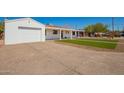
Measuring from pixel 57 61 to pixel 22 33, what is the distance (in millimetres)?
2884

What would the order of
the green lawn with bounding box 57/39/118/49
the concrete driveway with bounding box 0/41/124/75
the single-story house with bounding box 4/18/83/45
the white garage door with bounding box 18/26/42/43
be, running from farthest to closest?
1. the white garage door with bounding box 18/26/42/43
2. the green lawn with bounding box 57/39/118/49
3. the single-story house with bounding box 4/18/83/45
4. the concrete driveway with bounding box 0/41/124/75

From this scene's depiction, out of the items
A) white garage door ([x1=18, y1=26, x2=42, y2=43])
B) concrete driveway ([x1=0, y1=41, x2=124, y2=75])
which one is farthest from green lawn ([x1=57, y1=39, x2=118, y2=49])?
white garage door ([x1=18, y1=26, x2=42, y2=43])

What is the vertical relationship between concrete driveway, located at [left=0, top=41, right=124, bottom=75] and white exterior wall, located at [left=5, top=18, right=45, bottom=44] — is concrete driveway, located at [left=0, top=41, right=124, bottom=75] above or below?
below

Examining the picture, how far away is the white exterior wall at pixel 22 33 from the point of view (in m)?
9.85

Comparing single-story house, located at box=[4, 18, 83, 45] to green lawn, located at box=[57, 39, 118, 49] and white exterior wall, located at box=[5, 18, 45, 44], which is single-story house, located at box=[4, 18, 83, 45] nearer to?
white exterior wall, located at box=[5, 18, 45, 44]

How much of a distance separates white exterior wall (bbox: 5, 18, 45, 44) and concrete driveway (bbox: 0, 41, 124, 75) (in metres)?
0.43

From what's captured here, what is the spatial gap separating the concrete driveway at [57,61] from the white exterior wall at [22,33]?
43 centimetres

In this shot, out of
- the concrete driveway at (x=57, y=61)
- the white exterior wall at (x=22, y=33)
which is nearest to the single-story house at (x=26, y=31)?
the white exterior wall at (x=22, y=33)

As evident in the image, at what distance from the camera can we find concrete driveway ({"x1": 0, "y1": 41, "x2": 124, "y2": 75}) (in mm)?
8227

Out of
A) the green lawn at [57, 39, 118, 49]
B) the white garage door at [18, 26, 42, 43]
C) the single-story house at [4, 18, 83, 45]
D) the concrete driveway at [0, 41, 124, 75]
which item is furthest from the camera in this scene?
the white garage door at [18, 26, 42, 43]

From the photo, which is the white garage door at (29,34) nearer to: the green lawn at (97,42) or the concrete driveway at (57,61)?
the concrete driveway at (57,61)
